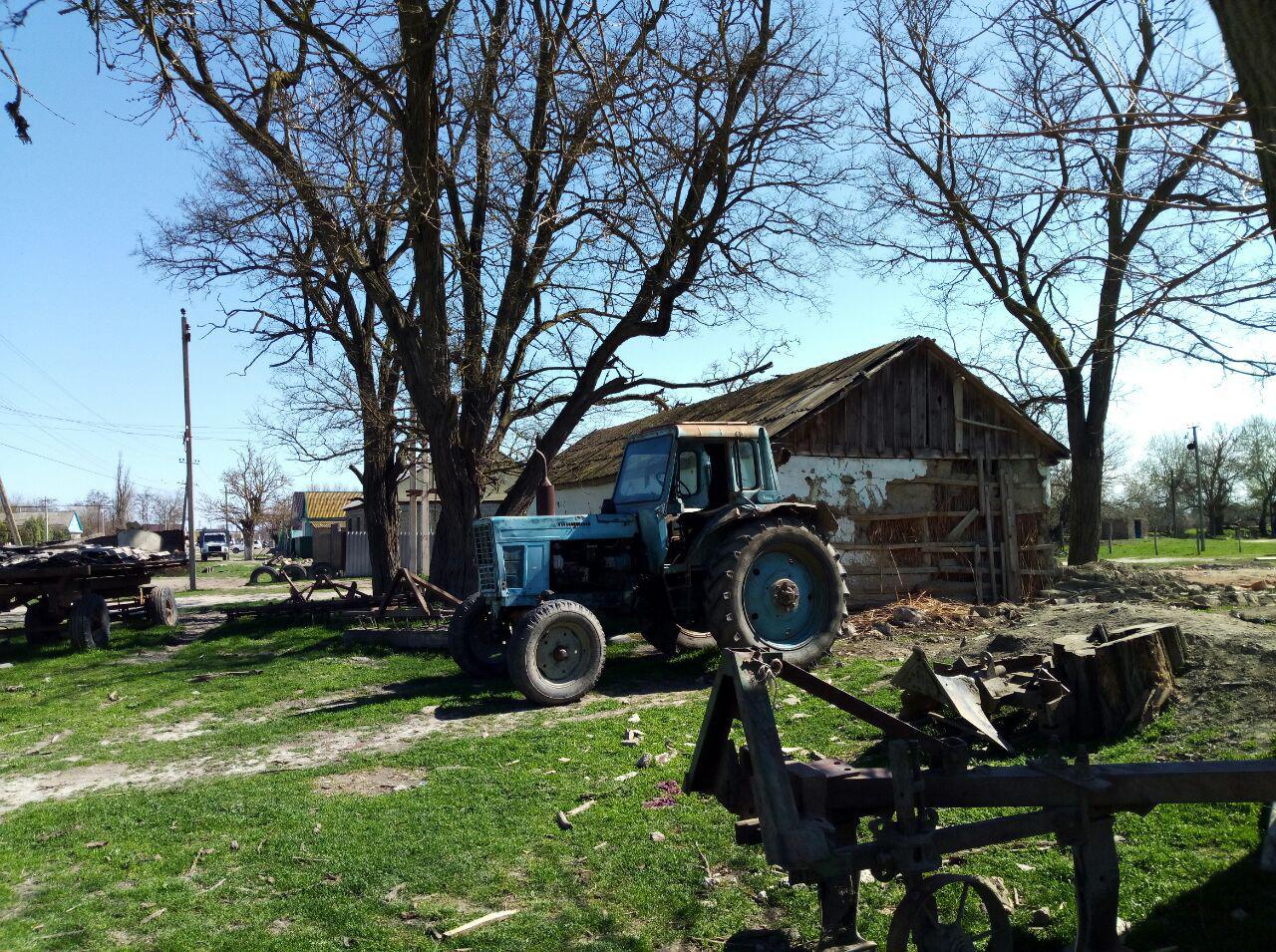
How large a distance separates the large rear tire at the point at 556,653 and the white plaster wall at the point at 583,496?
9.82 metres

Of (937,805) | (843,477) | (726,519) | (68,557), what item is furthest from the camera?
(843,477)

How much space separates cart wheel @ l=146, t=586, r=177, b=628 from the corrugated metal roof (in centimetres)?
4028

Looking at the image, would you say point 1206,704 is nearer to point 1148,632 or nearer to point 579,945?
point 1148,632

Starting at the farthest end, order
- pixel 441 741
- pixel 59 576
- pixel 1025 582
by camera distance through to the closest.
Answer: pixel 1025 582, pixel 59 576, pixel 441 741

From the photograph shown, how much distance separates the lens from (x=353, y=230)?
47.1 feet

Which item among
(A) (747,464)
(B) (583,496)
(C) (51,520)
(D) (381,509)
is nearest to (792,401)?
(A) (747,464)

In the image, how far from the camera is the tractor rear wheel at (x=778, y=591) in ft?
30.8

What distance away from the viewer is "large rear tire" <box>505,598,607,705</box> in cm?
898

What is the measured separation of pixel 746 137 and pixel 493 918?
12.6 meters

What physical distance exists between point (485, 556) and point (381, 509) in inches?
369

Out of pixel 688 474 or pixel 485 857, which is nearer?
pixel 485 857

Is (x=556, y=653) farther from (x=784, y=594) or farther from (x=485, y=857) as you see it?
(x=485, y=857)

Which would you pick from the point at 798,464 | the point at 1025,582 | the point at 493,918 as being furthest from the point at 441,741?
the point at 1025,582

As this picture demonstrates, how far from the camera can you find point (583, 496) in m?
21.8
